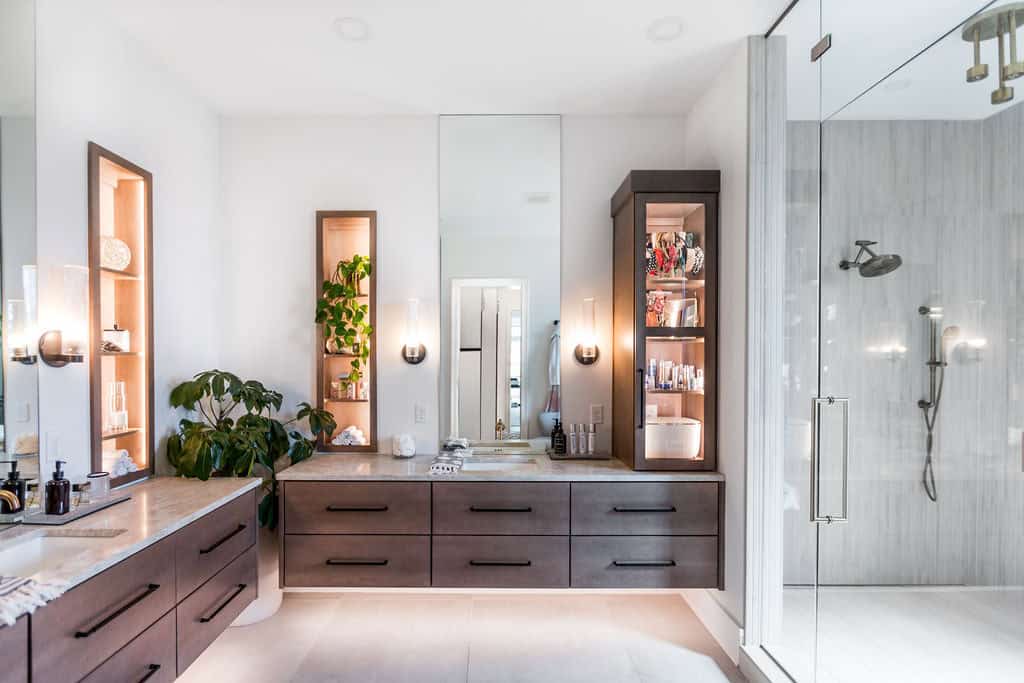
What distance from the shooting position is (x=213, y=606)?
2145mm

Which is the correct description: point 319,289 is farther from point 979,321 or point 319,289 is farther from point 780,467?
point 979,321

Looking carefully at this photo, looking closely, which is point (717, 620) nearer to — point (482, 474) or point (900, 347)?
point (482, 474)

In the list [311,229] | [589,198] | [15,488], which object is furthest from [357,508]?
[589,198]

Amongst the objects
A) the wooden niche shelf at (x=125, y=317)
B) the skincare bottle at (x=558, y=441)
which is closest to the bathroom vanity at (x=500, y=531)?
the skincare bottle at (x=558, y=441)

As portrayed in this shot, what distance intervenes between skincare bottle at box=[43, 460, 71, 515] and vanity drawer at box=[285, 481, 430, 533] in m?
0.96

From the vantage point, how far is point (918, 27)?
61.8 inches

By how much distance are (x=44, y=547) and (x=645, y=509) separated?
2312 mm

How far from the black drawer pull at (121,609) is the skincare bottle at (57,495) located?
1.49ft

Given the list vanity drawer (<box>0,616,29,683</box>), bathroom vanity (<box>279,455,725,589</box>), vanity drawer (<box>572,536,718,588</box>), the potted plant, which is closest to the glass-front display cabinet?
bathroom vanity (<box>279,455,725,589</box>)

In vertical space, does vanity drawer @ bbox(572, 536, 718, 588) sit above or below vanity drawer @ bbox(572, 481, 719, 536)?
below

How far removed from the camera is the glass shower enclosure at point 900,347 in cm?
137

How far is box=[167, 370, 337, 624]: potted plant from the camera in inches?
101

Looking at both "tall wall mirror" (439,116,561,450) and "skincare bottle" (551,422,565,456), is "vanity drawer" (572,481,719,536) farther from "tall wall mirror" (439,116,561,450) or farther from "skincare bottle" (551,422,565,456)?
"tall wall mirror" (439,116,561,450)

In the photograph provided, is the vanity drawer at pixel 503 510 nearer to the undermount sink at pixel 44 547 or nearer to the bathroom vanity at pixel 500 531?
the bathroom vanity at pixel 500 531
